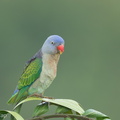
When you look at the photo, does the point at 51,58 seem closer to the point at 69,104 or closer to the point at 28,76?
the point at 28,76

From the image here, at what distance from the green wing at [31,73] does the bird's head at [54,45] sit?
0.08m

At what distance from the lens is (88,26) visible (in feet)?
68.5

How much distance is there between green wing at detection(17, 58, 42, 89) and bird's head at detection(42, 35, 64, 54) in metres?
0.08

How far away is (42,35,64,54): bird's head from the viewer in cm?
281

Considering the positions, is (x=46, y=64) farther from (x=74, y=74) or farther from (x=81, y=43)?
(x=81, y=43)

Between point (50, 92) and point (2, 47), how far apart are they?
3474 millimetres

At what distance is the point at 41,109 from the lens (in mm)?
1976

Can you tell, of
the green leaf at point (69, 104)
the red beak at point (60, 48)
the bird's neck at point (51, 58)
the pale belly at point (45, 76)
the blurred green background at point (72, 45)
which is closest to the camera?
the green leaf at point (69, 104)

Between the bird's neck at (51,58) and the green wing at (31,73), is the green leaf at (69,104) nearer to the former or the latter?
the green wing at (31,73)

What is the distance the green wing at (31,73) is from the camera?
2931 mm

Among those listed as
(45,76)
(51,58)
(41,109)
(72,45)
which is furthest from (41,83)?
(72,45)

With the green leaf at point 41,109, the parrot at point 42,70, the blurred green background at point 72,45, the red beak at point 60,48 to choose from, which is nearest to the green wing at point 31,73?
the parrot at point 42,70

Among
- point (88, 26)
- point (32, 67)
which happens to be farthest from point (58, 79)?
point (32, 67)

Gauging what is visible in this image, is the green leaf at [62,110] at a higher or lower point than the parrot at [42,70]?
lower
